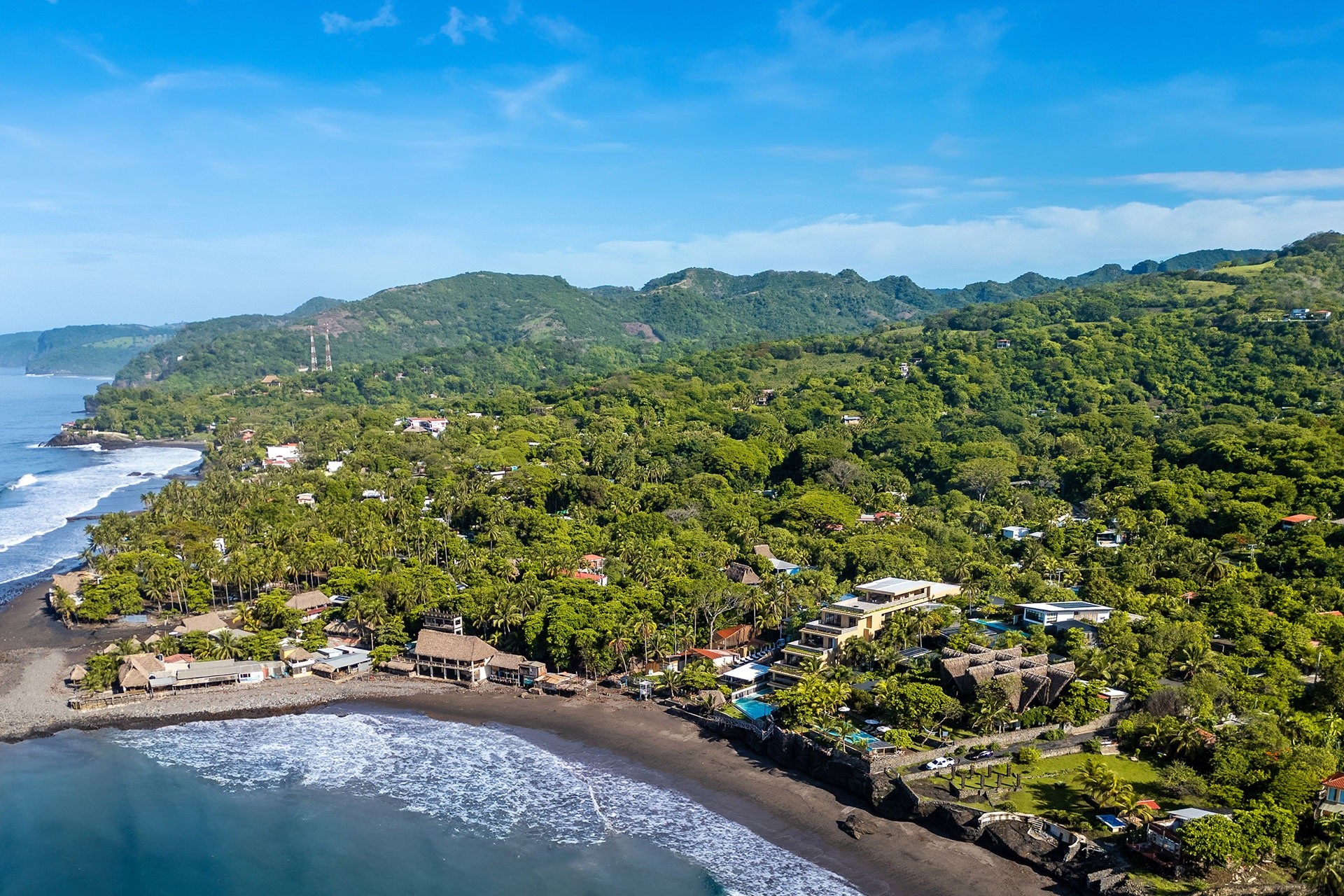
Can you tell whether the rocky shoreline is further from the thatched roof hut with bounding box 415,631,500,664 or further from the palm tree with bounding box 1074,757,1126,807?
the palm tree with bounding box 1074,757,1126,807

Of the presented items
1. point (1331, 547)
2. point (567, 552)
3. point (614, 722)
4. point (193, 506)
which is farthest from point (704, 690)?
point (193, 506)

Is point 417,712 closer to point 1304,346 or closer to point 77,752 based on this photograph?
point 77,752

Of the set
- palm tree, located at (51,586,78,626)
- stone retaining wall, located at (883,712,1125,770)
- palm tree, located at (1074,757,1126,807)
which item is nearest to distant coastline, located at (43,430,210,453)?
palm tree, located at (51,586,78,626)

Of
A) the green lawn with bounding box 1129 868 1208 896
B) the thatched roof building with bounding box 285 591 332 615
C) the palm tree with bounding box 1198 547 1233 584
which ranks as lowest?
the green lawn with bounding box 1129 868 1208 896

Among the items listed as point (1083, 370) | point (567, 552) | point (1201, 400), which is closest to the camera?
point (567, 552)

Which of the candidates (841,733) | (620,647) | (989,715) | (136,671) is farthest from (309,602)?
(989,715)
